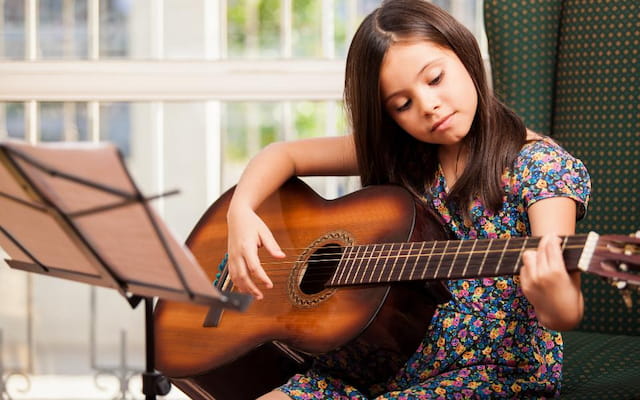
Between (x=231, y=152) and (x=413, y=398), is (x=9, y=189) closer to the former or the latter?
(x=413, y=398)

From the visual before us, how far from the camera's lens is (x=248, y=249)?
5.67 ft

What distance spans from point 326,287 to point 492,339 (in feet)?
1.10

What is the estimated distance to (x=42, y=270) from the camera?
56.7 inches

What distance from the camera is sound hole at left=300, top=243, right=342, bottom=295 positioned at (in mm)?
1672

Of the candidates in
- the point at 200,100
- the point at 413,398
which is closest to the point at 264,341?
the point at 413,398

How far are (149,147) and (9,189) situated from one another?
152cm

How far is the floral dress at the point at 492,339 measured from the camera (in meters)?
1.54

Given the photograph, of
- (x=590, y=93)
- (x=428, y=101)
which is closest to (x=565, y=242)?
(x=428, y=101)

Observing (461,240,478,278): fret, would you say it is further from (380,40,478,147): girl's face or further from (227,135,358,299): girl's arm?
(227,135,358,299): girl's arm

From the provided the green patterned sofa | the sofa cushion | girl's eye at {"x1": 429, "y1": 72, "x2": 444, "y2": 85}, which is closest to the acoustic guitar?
girl's eye at {"x1": 429, "y1": 72, "x2": 444, "y2": 85}

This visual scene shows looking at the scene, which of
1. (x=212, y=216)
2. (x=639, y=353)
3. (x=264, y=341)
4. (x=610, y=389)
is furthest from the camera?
(x=212, y=216)

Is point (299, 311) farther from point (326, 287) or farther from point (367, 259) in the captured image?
point (367, 259)

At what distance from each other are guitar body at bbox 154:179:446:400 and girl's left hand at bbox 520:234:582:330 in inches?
10.4

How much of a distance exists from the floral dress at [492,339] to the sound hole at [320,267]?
6.8 inches
